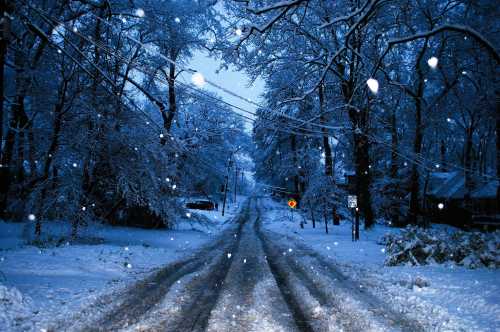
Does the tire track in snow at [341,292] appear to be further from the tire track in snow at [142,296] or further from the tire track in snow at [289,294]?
the tire track in snow at [142,296]

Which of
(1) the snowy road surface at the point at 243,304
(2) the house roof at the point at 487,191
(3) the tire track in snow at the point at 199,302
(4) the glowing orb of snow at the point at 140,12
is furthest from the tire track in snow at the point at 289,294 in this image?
(2) the house roof at the point at 487,191

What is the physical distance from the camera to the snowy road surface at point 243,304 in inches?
218

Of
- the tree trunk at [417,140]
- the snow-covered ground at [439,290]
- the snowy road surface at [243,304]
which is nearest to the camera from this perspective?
the snowy road surface at [243,304]

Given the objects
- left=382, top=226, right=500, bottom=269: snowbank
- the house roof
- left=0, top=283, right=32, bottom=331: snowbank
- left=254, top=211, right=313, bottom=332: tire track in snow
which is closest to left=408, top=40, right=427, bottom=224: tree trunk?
left=382, top=226, right=500, bottom=269: snowbank

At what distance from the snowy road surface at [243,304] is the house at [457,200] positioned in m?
28.3

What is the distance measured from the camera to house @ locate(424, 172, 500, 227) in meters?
34.2

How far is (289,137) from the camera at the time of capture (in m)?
39.2

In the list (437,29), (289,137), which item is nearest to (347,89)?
(437,29)

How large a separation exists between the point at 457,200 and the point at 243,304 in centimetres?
3904

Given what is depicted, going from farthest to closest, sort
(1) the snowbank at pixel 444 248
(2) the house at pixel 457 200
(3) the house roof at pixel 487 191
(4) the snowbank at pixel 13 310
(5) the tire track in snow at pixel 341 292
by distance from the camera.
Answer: (2) the house at pixel 457 200 → (3) the house roof at pixel 487 191 → (1) the snowbank at pixel 444 248 → (5) the tire track in snow at pixel 341 292 → (4) the snowbank at pixel 13 310

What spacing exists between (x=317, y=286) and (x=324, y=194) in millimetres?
14527

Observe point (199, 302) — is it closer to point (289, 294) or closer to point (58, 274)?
point (289, 294)

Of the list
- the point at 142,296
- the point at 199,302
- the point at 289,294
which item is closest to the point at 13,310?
the point at 142,296

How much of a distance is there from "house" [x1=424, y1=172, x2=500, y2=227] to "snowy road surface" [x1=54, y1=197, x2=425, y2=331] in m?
28.3
